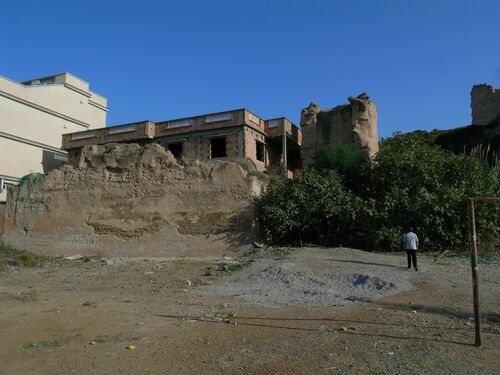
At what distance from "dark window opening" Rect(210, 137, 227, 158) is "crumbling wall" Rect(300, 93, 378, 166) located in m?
5.31

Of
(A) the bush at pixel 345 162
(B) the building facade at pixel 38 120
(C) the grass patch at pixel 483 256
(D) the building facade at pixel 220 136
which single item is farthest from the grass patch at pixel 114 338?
(B) the building facade at pixel 38 120

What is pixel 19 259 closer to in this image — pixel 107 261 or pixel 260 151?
pixel 107 261

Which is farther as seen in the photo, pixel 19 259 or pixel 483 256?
pixel 19 259

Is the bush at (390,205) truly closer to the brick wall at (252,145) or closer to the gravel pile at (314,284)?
the gravel pile at (314,284)

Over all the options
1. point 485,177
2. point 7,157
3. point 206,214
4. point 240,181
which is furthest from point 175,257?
point 7,157

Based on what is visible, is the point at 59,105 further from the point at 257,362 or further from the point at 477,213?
the point at 257,362

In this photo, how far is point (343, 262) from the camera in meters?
12.1

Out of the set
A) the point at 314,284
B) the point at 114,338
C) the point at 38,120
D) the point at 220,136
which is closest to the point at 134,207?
the point at 220,136

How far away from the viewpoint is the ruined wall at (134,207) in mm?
15688

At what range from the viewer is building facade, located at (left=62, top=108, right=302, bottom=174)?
24.3 m

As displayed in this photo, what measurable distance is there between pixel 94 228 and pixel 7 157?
53.4ft

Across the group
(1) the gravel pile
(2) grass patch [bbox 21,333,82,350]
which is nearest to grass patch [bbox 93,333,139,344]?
(2) grass patch [bbox 21,333,82,350]

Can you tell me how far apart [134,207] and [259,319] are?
10926 mm

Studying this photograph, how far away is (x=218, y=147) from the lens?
2678 cm
